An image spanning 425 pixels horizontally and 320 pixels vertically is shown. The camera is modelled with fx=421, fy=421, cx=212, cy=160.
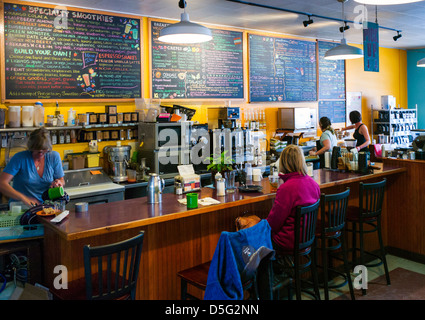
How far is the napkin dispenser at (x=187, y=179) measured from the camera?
3756 mm

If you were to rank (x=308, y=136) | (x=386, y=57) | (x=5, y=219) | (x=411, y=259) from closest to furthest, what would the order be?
(x=5, y=219) → (x=411, y=259) → (x=308, y=136) → (x=386, y=57)

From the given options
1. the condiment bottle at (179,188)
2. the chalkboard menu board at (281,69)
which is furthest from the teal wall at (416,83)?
the condiment bottle at (179,188)

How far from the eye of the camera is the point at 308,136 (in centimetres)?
784

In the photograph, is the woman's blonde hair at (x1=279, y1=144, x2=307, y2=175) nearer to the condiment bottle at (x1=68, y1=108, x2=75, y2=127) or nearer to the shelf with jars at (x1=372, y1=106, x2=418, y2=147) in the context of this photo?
the condiment bottle at (x1=68, y1=108, x2=75, y2=127)

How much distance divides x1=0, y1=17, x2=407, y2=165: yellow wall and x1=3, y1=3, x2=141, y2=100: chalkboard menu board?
14 cm

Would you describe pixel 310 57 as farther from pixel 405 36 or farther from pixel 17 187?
pixel 17 187

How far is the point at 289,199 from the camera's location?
315 cm

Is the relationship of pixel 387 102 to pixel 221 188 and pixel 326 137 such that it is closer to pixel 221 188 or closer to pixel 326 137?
→ pixel 326 137

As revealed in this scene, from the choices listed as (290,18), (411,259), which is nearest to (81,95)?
(290,18)

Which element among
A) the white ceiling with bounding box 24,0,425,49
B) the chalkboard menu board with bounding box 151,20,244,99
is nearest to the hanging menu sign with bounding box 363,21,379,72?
the white ceiling with bounding box 24,0,425,49

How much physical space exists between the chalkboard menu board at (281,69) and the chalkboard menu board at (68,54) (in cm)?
227

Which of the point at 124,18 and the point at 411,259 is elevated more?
the point at 124,18

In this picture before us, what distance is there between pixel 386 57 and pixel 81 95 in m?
7.49

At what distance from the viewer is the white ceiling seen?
511cm
